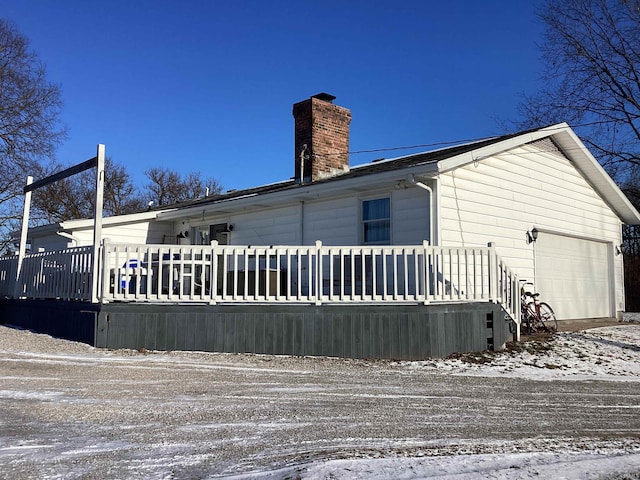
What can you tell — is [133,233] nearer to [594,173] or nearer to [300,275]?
[300,275]

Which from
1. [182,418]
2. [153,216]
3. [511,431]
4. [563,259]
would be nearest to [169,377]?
[182,418]

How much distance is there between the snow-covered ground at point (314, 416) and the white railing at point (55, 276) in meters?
1.22

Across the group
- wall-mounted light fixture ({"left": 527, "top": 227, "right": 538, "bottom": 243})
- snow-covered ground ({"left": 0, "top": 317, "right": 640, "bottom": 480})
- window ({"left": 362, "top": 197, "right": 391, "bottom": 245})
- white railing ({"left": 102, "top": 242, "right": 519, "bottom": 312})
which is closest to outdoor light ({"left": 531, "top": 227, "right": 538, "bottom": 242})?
wall-mounted light fixture ({"left": 527, "top": 227, "right": 538, "bottom": 243})

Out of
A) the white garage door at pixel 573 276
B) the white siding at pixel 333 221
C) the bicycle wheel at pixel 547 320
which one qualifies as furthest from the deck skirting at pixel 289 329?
the white garage door at pixel 573 276

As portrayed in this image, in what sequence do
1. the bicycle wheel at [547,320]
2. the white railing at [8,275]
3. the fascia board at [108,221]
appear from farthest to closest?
the fascia board at [108,221], the white railing at [8,275], the bicycle wheel at [547,320]

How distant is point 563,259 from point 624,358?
5.62 meters

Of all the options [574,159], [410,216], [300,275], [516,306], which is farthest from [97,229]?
[574,159]

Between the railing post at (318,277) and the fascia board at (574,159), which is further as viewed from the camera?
the fascia board at (574,159)

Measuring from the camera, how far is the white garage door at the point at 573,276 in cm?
1306

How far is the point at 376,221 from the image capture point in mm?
11094

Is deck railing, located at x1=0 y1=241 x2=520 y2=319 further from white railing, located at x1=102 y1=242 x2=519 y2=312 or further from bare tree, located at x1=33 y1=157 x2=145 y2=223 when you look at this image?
bare tree, located at x1=33 y1=157 x2=145 y2=223

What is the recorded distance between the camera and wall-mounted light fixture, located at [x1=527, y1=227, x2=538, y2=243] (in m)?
12.5

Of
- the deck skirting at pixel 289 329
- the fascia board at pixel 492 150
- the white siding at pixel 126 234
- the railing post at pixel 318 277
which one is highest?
the fascia board at pixel 492 150

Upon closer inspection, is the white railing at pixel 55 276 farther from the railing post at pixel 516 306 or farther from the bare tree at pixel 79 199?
the bare tree at pixel 79 199
